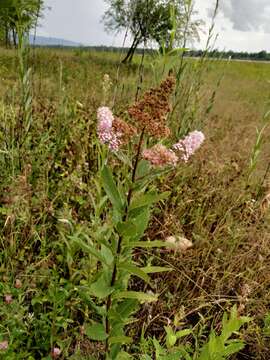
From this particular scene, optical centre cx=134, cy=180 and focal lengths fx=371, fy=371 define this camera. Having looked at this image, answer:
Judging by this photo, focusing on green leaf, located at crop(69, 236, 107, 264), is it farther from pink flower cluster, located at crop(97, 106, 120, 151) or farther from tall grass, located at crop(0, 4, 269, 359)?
pink flower cluster, located at crop(97, 106, 120, 151)

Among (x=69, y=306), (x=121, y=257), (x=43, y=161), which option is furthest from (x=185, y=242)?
(x=43, y=161)

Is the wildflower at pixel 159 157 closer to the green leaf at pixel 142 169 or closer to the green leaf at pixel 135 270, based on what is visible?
the green leaf at pixel 142 169

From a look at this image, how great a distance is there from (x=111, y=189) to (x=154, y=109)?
0.27 m

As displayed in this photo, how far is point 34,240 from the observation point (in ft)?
6.44

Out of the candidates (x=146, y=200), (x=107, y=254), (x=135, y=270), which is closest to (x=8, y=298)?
(x=107, y=254)

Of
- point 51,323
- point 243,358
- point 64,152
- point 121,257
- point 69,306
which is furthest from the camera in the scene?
point 64,152

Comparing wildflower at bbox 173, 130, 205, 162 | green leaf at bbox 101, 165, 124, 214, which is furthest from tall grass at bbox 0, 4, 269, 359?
wildflower at bbox 173, 130, 205, 162

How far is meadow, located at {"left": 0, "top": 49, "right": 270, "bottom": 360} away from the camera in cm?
129

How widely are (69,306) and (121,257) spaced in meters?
0.66

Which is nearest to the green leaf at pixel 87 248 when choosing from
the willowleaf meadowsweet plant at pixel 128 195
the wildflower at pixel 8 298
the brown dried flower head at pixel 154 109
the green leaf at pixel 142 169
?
the willowleaf meadowsweet plant at pixel 128 195

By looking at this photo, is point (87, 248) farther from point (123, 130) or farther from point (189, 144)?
point (189, 144)

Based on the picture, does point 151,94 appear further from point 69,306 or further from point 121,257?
point 69,306

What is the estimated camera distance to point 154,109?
97 cm

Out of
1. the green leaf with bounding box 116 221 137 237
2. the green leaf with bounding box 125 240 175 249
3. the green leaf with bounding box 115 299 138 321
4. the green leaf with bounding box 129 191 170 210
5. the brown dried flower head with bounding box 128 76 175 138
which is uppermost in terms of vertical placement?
the brown dried flower head with bounding box 128 76 175 138
